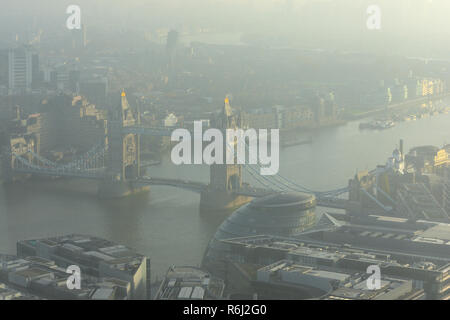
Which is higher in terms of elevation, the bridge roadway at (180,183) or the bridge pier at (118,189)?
the bridge roadway at (180,183)

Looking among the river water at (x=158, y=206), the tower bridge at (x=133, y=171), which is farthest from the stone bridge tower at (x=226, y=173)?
the river water at (x=158, y=206)

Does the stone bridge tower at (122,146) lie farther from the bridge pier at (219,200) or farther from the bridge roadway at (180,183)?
the bridge pier at (219,200)

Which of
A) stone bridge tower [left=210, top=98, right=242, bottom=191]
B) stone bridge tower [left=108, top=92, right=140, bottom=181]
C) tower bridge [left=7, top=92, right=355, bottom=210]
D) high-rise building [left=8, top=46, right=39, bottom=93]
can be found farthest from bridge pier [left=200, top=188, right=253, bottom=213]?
high-rise building [left=8, top=46, right=39, bottom=93]

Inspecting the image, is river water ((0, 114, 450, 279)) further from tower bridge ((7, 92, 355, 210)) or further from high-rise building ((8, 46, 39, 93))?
high-rise building ((8, 46, 39, 93))

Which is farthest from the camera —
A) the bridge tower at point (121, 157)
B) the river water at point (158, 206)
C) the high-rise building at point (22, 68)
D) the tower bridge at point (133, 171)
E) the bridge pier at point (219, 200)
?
the high-rise building at point (22, 68)

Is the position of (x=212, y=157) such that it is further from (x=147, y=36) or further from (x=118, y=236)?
(x=147, y=36)

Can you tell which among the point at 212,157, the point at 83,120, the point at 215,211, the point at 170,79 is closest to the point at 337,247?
the point at 215,211

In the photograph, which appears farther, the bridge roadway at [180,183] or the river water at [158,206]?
the bridge roadway at [180,183]

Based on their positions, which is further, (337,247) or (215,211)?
→ (215,211)
